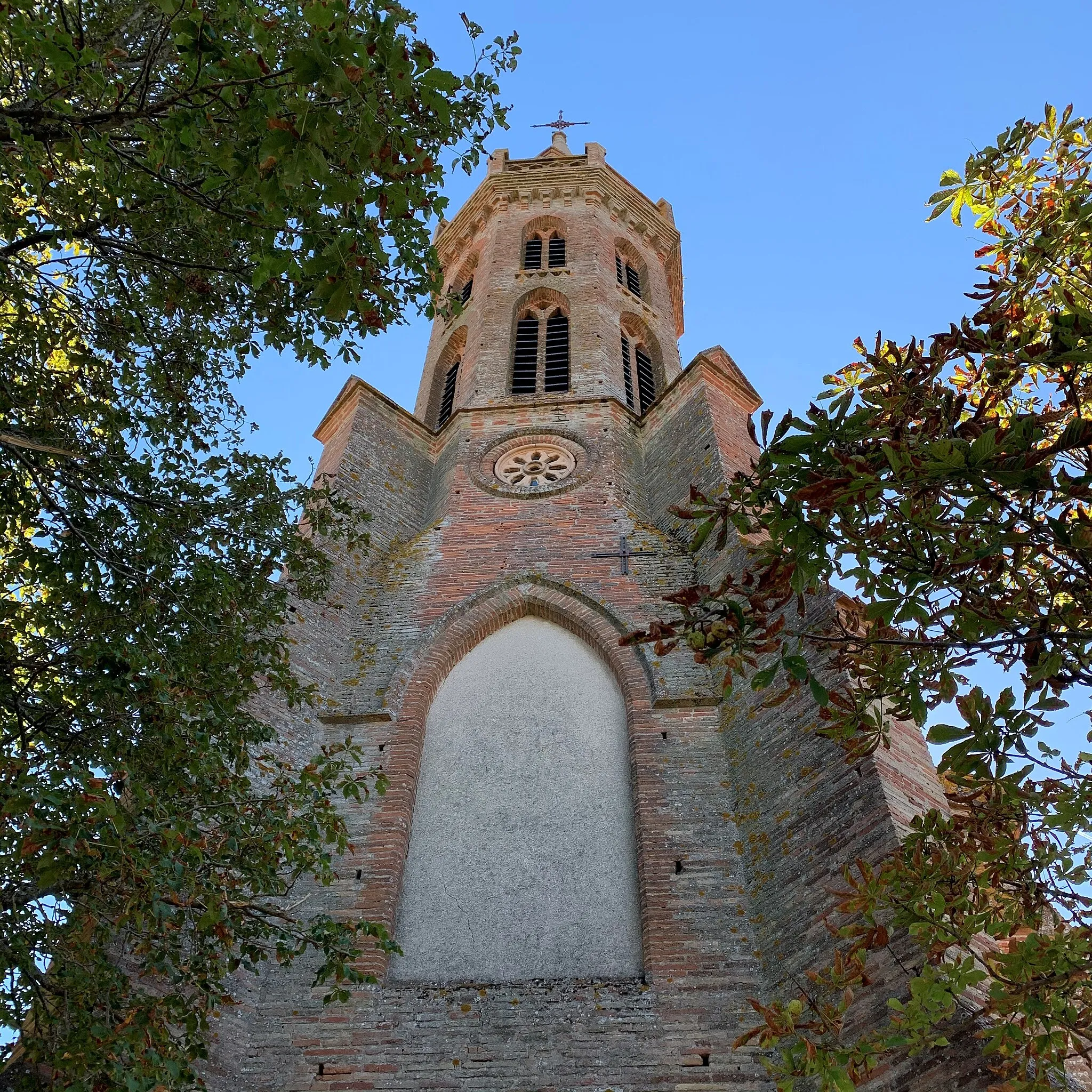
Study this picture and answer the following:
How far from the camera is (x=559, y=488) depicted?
14.2m

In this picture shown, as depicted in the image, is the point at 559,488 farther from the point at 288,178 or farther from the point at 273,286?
the point at 288,178

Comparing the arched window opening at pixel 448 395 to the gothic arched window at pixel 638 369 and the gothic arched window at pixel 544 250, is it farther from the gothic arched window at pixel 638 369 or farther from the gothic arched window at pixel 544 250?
the gothic arched window at pixel 638 369

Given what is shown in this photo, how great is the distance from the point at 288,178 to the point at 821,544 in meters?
2.51

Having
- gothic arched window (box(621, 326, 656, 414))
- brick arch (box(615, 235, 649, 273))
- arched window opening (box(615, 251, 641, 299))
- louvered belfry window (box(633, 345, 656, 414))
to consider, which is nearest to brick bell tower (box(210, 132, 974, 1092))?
gothic arched window (box(621, 326, 656, 414))

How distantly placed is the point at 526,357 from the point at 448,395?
66.5 inches

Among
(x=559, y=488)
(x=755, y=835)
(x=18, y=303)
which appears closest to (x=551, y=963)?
(x=755, y=835)

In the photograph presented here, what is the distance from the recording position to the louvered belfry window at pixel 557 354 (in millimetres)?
17922

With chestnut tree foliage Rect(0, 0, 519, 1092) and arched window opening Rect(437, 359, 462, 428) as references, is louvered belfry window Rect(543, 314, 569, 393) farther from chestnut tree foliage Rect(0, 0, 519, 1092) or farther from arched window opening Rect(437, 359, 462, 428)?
chestnut tree foliage Rect(0, 0, 519, 1092)

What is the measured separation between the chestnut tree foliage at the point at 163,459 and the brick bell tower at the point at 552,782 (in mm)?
1005

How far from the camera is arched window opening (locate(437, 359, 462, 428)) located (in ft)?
61.9

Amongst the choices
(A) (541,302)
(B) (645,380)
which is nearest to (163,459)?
(B) (645,380)

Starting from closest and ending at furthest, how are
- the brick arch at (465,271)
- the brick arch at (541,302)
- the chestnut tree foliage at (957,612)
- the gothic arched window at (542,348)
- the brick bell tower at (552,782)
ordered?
1. the chestnut tree foliage at (957,612)
2. the brick bell tower at (552,782)
3. the gothic arched window at (542,348)
4. the brick arch at (541,302)
5. the brick arch at (465,271)

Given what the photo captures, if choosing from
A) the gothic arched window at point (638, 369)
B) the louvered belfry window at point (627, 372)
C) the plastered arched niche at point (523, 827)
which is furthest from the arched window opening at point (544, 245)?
the plastered arched niche at point (523, 827)

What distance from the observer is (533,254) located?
22.5m
